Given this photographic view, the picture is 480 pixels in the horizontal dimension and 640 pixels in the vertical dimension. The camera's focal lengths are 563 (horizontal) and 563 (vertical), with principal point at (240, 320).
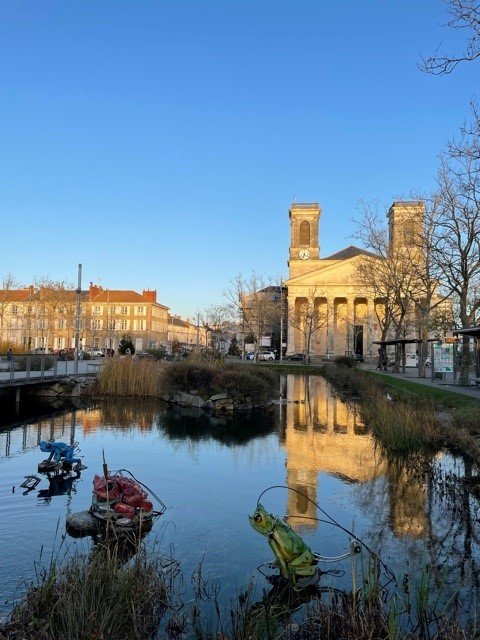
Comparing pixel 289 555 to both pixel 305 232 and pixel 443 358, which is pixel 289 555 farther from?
pixel 305 232

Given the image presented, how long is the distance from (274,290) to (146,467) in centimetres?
7858

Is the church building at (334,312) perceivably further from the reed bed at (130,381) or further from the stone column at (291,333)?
the reed bed at (130,381)

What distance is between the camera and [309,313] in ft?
232

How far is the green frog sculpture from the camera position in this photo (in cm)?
629

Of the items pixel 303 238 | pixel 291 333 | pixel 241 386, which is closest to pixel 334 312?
pixel 291 333

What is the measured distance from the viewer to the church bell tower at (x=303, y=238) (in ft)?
293

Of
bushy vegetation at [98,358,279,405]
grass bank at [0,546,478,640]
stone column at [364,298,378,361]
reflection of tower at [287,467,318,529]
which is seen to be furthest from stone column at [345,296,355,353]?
grass bank at [0,546,478,640]

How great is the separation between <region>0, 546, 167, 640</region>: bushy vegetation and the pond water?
986 mm

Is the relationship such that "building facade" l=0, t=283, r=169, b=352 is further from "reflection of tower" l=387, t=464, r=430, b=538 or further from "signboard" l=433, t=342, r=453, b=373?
"reflection of tower" l=387, t=464, r=430, b=538

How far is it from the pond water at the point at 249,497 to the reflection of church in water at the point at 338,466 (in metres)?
0.03

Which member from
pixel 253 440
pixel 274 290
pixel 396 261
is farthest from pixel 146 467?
pixel 274 290

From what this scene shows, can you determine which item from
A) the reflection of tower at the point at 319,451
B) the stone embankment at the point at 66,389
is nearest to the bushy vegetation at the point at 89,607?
the reflection of tower at the point at 319,451

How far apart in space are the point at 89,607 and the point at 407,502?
652 cm

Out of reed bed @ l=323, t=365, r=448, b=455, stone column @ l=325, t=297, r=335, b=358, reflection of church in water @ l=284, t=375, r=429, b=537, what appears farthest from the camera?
stone column @ l=325, t=297, r=335, b=358
